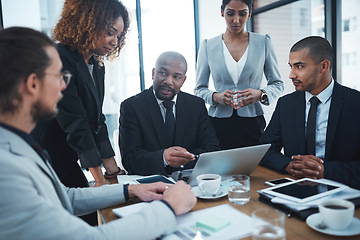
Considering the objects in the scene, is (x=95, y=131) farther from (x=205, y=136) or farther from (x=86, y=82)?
(x=205, y=136)

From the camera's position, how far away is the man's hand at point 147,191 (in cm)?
129

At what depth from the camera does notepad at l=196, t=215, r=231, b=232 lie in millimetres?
1025

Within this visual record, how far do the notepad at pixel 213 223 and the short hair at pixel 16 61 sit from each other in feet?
2.24

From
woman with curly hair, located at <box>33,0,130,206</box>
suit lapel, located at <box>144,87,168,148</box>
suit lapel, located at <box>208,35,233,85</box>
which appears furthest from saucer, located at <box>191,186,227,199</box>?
suit lapel, located at <box>208,35,233,85</box>

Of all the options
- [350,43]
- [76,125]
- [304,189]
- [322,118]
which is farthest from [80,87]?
[350,43]

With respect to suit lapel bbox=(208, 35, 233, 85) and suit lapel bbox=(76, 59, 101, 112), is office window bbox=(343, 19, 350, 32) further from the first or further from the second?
suit lapel bbox=(76, 59, 101, 112)

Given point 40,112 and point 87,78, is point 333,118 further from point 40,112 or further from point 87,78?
point 40,112

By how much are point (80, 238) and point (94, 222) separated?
106cm

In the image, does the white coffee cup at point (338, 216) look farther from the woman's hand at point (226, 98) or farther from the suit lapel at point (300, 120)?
the woman's hand at point (226, 98)

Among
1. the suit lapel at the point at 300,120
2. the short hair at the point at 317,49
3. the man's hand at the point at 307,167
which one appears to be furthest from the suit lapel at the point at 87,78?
the short hair at the point at 317,49

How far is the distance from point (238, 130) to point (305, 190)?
4.25ft

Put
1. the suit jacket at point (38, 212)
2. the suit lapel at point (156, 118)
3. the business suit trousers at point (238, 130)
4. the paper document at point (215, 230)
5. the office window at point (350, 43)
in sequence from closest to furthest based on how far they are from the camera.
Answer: the suit jacket at point (38, 212), the paper document at point (215, 230), the suit lapel at point (156, 118), the business suit trousers at point (238, 130), the office window at point (350, 43)

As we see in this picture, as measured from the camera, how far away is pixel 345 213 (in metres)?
0.96

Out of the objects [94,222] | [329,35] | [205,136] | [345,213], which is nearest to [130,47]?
[329,35]
